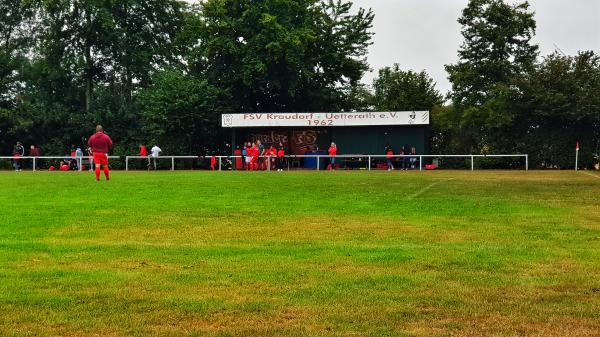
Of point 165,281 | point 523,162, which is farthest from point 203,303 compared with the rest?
point 523,162

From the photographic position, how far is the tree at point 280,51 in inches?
1954

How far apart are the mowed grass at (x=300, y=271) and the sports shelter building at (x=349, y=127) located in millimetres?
27960

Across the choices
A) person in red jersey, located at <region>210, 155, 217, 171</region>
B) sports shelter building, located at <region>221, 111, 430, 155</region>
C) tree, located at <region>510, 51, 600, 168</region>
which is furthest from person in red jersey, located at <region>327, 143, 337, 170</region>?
tree, located at <region>510, 51, 600, 168</region>

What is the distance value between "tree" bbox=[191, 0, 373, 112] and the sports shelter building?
704 cm

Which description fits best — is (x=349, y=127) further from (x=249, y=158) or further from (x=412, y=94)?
(x=412, y=94)

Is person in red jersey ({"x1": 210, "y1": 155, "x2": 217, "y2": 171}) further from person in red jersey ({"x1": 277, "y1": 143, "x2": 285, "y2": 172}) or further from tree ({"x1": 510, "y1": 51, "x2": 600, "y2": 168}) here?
tree ({"x1": 510, "y1": 51, "x2": 600, "y2": 168})

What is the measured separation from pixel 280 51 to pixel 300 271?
4317 cm

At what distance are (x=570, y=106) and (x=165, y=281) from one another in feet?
129

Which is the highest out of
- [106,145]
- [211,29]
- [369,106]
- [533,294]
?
[211,29]

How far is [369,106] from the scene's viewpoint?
68.1 m

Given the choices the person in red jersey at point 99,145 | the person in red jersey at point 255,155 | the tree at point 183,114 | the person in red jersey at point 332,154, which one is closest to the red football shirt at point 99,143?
the person in red jersey at point 99,145

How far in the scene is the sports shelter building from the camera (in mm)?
41719

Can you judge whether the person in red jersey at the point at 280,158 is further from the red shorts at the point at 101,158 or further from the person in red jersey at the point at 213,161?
the red shorts at the point at 101,158

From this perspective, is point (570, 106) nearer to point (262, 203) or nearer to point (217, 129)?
point (217, 129)
